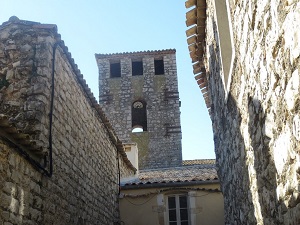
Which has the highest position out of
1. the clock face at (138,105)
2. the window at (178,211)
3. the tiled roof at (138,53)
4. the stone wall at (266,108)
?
the tiled roof at (138,53)

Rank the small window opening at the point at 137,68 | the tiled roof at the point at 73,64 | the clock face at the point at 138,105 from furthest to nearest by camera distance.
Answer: the small window opening at the point at 137,68 < the clock face at the point at 138,105 < the tiled roof at the point at 73,64

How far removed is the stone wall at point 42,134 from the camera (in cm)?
444

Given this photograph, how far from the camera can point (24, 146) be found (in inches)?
184

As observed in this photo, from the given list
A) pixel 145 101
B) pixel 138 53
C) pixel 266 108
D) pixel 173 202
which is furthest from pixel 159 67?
pixel 266 108

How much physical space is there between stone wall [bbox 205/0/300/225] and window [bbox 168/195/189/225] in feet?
22.2

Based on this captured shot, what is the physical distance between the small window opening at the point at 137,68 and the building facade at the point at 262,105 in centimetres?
1653

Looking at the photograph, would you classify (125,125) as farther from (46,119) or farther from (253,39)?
(253,39)

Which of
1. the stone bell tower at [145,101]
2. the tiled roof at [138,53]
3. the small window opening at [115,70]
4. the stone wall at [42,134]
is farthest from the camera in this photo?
the small window opening at [115,70]

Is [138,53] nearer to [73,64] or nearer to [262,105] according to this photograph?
[73,64]

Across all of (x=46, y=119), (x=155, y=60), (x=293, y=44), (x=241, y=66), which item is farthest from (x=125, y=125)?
(x=293, y=44)

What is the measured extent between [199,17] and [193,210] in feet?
21.4

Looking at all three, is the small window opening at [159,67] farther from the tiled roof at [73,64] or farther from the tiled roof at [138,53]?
the tiled roof at [73,64]

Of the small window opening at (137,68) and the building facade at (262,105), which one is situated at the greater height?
the small window opening at (137,68)

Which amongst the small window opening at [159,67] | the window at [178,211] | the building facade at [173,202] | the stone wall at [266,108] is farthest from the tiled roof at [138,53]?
the stone wall at [266,108]
